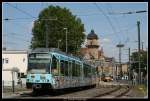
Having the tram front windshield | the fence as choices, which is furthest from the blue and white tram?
the fence

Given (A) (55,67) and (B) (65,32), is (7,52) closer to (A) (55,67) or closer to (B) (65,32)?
(B) (65,32)

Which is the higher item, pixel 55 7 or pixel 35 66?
pixel 55 7

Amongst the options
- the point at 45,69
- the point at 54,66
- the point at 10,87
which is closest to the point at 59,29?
the point at 10,87

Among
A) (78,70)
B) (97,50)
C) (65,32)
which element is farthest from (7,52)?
(97,50)

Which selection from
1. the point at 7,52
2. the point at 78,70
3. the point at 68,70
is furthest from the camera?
the point at 7,52

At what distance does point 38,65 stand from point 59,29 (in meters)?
45.1

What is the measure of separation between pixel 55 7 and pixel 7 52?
38.6 ft

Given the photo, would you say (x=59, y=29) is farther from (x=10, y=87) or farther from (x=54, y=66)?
(x=54, y=66)

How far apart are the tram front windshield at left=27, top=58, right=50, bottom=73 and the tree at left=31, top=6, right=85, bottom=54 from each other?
43.4 m

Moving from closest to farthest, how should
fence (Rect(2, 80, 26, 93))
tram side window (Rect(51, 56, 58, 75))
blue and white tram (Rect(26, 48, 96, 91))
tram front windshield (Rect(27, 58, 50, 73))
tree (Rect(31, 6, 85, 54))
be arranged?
blue and white tram (Rect(26, 48, 96, 91)) < tram front windshield (Rect(27, 58, 50, 73)) < tram side window (Rect(51, 56, 58, 75)) < fence (Rect(2, 80, 26, 93)) < tree (Rect(31, 6, 85, 54))

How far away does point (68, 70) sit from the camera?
37.5m

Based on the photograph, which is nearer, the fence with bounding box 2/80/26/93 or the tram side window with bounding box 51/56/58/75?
the tram side window with bounding box 51/56/58/75

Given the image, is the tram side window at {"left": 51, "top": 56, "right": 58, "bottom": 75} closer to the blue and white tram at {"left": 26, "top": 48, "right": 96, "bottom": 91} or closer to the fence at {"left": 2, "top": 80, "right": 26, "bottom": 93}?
the blue and white tram at {"left": 26, "top": 48, "right": 96, "bottom": 91}

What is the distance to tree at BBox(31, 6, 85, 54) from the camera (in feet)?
256
